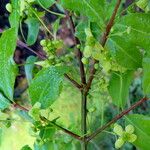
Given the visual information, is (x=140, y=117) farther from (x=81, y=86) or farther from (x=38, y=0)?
(x=38, y=0)

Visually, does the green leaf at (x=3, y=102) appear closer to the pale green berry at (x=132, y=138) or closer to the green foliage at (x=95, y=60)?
the green foliage at (x=95, y=60)

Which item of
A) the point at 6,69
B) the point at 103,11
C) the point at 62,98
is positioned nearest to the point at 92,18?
the point at 103,11

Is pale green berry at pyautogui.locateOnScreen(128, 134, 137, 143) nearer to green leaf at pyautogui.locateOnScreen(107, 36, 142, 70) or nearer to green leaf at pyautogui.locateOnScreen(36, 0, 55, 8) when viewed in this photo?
green leaf at pyautogui.locateOnScreen(107, 36, 142, 70)

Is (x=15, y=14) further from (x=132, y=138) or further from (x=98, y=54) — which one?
(x=132, y=138)

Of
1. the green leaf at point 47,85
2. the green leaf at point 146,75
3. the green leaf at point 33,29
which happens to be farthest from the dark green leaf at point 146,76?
the green leaf at point 33,29

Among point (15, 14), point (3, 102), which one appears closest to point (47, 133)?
point (3, 102)

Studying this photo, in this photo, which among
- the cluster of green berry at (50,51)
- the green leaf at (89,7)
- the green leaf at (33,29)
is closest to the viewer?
the green leaf at (89,7)
